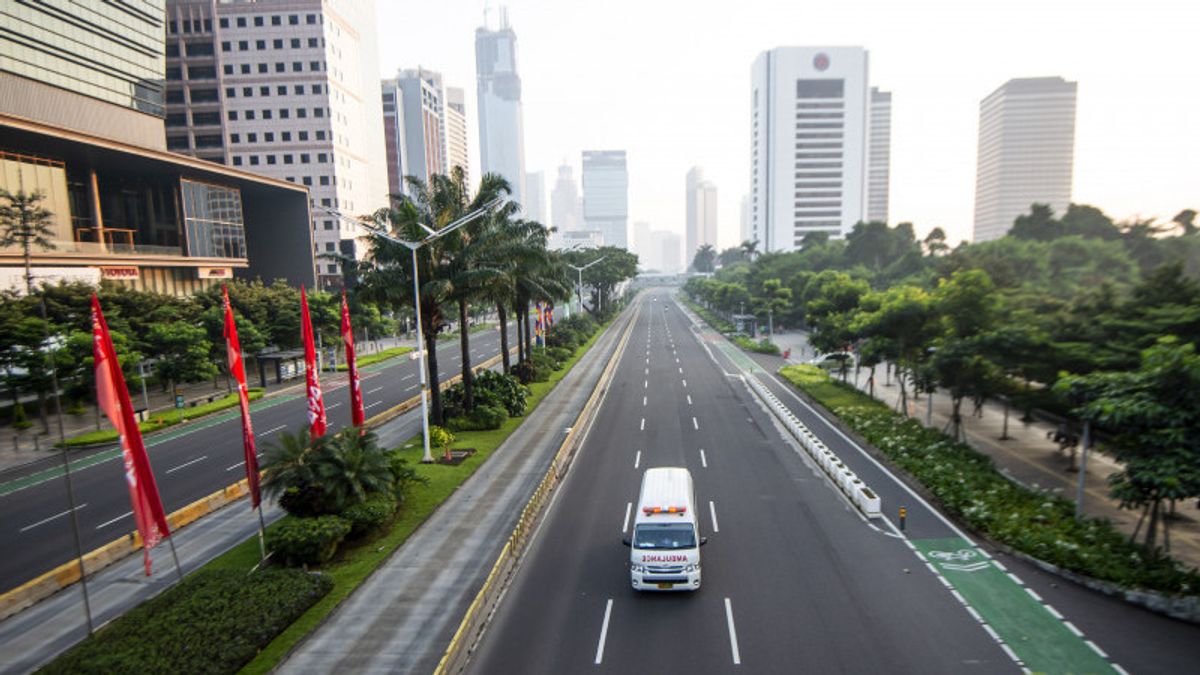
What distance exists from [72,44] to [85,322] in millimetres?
30032

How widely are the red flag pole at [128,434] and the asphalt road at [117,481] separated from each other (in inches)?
152

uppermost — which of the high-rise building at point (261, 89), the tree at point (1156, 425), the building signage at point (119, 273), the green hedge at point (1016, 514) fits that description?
the high-rise building at point (261, 89)

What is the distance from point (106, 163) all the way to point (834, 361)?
70.2 meters

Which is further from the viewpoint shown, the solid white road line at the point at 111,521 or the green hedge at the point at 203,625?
the solid white road line at the point at 111,521

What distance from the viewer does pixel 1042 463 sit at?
28.0 meters

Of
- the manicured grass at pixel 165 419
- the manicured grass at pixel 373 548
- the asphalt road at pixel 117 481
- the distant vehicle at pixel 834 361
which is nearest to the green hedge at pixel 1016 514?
the distant vehicle at pixel 834 361

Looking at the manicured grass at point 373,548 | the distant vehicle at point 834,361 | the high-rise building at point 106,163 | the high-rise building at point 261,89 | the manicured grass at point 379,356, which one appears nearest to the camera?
the manicured grass at point 373,548

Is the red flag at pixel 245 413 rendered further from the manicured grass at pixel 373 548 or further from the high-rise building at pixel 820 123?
the high-rise building at pixel 820 123

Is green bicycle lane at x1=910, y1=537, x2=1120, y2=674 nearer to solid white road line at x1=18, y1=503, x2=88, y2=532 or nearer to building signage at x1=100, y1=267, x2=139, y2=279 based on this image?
solid white road line at x1=18, y1=503, x2=88, y2=532

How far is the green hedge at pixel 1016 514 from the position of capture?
16547 millimetres

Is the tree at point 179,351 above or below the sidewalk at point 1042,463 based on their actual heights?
above

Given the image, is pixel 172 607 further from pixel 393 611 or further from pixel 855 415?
pixel 855 415

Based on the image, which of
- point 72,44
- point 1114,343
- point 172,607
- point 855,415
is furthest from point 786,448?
point 72,44

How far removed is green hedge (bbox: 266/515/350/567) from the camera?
1822 centimetres
